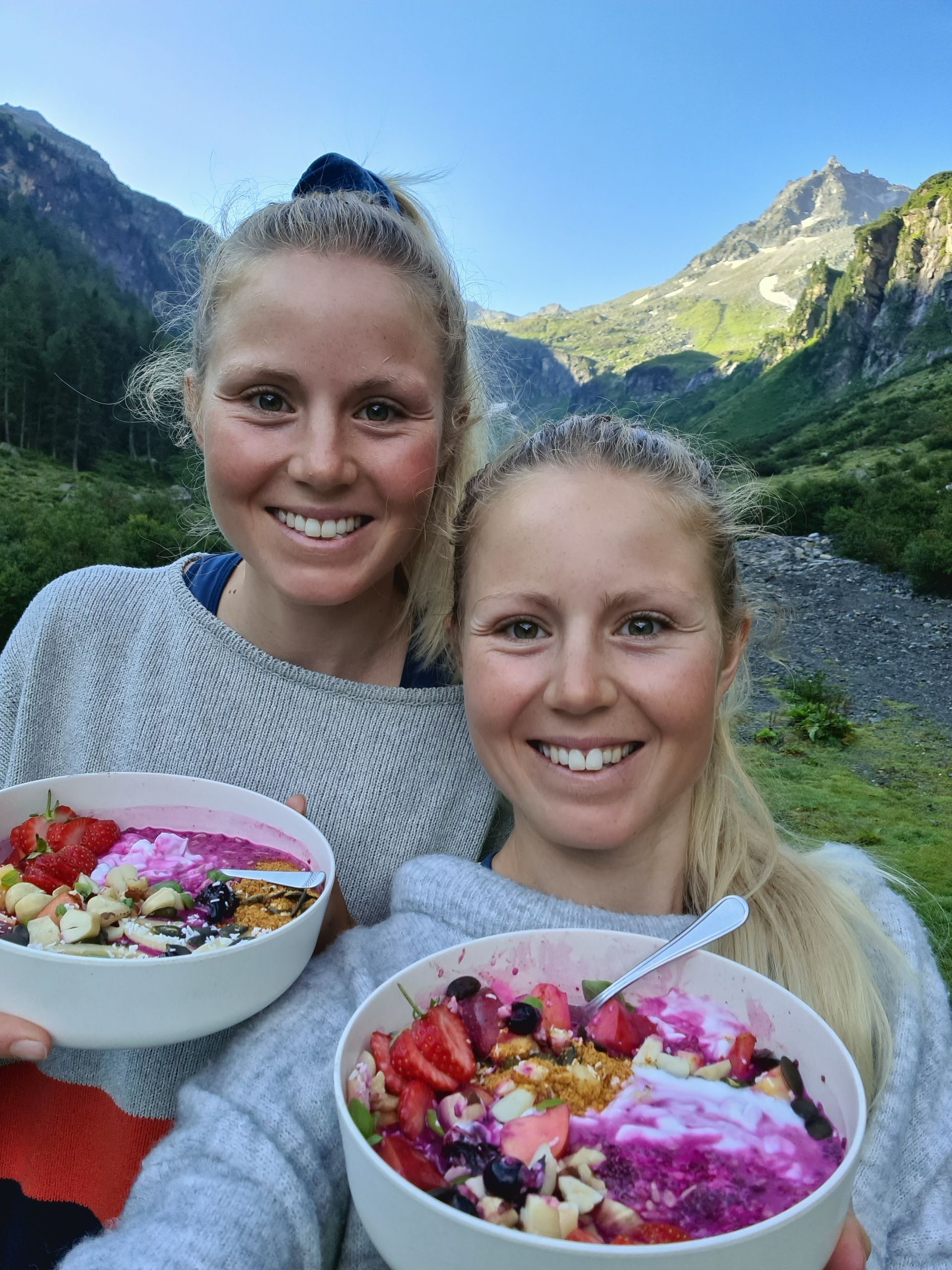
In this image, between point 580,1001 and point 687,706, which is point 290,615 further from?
point 580,1001

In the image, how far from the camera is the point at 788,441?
318cm

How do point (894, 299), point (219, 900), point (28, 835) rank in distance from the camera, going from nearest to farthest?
1. point (219, 900)
2. point (28, 835)
3. point (894, 299)

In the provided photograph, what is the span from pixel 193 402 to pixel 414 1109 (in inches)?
56.1

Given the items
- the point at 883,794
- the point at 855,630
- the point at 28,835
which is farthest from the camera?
the point at 855,630

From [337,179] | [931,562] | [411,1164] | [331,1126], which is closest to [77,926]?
[331,1126]

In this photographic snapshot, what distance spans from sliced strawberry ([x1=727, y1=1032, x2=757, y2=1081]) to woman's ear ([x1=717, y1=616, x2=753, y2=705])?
571 millimetres

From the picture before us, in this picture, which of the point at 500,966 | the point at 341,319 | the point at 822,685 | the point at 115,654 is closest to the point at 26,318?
the point at 115,654

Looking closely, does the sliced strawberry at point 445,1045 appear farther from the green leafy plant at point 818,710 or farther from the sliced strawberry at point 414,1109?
the green leafy plant at point 818,710

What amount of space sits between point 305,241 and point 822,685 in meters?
1.89

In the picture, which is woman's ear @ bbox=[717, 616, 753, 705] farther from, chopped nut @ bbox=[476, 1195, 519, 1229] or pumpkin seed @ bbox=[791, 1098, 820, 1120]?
chopped nut @ bbox=[476, 1195, 519, 1229]

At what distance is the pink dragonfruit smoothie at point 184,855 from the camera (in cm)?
120

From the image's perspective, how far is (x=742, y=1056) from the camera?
887 mm

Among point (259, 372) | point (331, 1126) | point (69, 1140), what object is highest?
point (259, 372)

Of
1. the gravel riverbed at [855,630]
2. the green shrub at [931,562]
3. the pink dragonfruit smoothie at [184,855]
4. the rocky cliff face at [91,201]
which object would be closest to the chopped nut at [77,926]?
the pink dragonfruit smoothie at [184,855]
